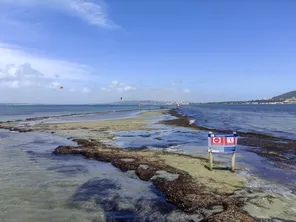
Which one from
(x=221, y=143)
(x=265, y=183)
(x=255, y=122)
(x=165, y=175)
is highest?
(x=221, y=143)

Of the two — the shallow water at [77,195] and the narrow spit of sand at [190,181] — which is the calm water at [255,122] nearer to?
the narrow spit of sand at [190,181]

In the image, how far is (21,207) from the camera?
8.62 meters

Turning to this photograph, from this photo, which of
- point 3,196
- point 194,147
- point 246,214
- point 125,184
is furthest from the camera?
point 194,147

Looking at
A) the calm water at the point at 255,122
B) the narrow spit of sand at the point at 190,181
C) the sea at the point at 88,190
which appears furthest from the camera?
the calm water at the point at 255,122

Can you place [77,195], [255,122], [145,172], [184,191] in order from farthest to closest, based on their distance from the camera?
[255,122] < [145,172] < [77,195] < [184,191]

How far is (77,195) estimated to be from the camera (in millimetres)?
9617

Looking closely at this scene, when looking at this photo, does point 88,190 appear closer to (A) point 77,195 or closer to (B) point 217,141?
(A) point 77,195

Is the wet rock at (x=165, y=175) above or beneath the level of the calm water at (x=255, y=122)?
above

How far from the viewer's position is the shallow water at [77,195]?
26.1ft

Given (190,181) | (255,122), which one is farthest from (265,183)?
(255,122)

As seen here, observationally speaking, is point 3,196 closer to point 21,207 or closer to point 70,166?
point 21,207

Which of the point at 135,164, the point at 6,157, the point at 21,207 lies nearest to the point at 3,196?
the point at 21,207

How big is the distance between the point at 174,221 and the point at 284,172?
25.9 ft

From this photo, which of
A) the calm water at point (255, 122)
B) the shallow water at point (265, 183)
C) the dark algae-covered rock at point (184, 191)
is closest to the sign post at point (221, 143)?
the shallow water at point (265, 183)
